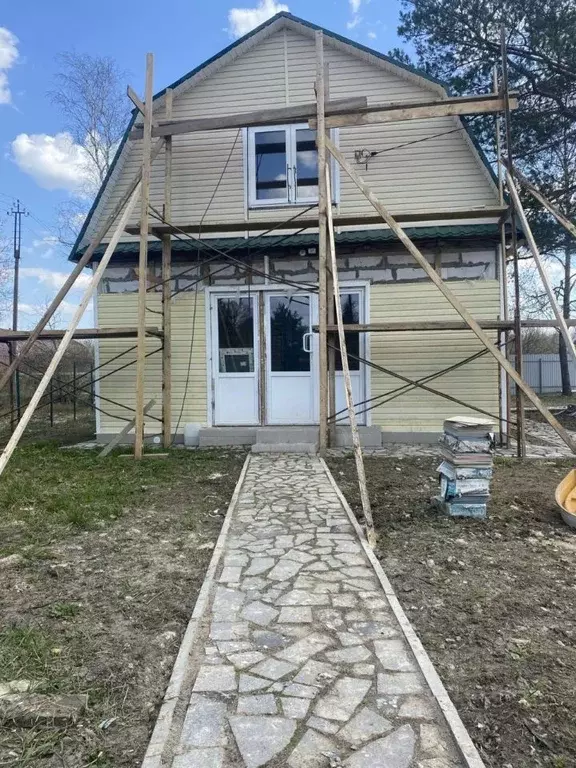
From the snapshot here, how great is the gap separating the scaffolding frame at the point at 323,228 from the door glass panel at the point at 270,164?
951 mm

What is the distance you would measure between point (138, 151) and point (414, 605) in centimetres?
926

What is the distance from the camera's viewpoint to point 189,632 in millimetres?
2805

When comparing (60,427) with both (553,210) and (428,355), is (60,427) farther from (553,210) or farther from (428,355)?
(553,210)

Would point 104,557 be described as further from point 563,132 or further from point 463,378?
point 563,132

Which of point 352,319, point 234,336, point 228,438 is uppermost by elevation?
point 352,319

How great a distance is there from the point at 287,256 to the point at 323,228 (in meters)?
1.99

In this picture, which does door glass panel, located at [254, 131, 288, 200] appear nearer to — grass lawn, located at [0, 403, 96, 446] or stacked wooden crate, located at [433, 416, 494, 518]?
grass lawn, located at [0, 403, 96, 446]

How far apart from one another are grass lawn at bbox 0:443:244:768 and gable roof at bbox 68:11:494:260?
203 inches

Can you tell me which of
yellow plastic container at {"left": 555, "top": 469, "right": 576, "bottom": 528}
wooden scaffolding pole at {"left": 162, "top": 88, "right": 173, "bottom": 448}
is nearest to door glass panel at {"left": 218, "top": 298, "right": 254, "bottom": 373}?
wooden scaffolding pole at {"left": 162, "top": 88, "right": 173, "bottom": 448}

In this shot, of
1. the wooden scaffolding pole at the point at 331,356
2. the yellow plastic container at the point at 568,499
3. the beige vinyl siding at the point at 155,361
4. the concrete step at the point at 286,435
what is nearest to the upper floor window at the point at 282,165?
the wooden scaffolding pole at the point at 331,356

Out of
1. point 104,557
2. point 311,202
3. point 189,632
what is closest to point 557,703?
point 189,632

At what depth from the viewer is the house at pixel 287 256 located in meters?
8.82

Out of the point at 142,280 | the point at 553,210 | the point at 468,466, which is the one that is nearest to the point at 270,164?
the point at 142,280

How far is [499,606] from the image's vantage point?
124 inches
